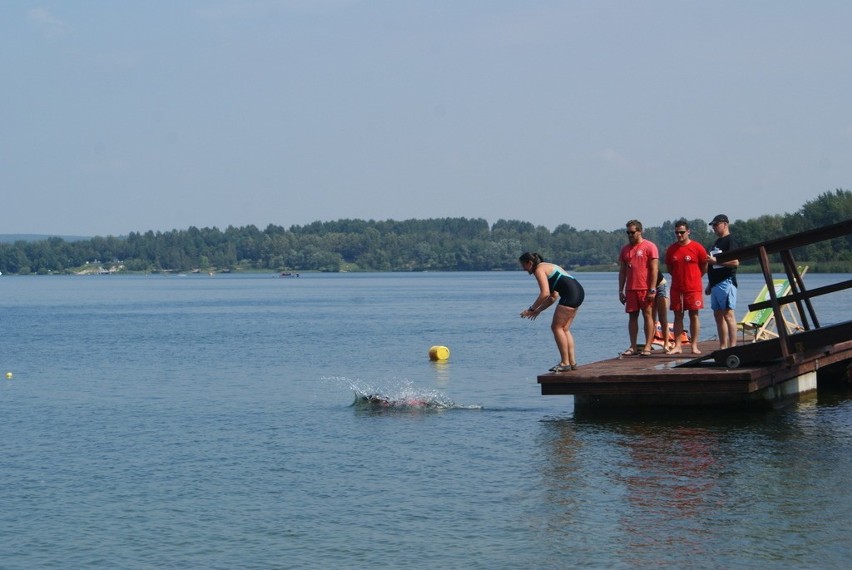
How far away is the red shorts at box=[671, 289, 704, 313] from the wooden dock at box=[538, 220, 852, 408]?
842 mm

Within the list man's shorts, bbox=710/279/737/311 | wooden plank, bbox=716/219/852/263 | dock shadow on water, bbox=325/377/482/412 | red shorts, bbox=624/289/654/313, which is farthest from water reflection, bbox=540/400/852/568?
dock shadow on water, bbox=325/377/482/412

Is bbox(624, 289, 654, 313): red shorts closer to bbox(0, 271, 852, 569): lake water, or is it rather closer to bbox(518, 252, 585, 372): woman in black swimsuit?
bbox(518, 252, 585, 372): woman in black swimsuit

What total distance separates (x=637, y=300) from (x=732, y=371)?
2300mm

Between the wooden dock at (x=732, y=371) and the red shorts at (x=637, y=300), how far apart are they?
0.87 meters

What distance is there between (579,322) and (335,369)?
74.1ft

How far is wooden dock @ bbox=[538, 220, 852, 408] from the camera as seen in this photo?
14438 millimetres

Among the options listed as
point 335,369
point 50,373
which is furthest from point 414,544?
point 50,373

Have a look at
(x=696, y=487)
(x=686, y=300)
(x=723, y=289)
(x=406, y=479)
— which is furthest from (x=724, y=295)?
(x=406, y=479)

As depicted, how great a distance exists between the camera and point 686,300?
1655cm

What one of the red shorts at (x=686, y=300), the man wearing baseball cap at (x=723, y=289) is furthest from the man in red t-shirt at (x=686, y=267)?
the man wearing baseball cap at (x=723, y=289)

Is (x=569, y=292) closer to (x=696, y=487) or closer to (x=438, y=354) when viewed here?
(x=696, y=487)

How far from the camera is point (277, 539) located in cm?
994

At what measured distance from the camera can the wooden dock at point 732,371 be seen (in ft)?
47.4

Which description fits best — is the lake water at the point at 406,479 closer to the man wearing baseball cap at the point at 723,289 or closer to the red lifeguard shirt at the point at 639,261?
the man wearing baseball cap at the point at 723,289
